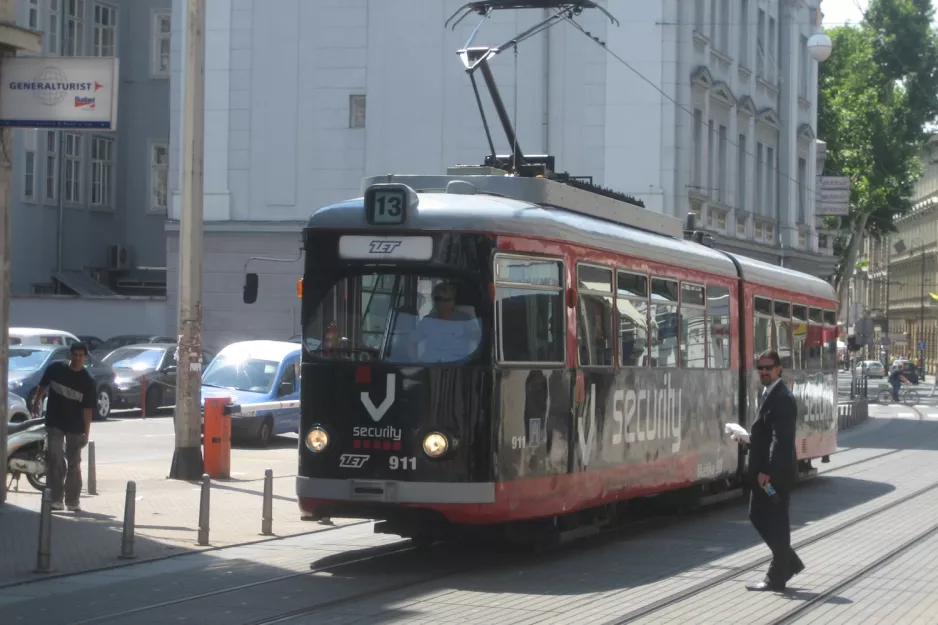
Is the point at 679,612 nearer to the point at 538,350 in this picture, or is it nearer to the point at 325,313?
the point at 538,350

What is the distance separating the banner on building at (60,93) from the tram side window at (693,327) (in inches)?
239

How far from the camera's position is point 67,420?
15219 mm

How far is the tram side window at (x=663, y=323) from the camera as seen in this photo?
1517 cm

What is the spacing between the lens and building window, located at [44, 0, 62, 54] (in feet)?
158

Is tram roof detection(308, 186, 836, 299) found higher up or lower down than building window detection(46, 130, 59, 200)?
lower down

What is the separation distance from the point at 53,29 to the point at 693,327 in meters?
36.6

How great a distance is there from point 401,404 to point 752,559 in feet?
11.6

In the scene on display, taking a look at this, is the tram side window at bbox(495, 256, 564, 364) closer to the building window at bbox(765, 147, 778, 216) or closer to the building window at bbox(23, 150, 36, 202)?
the building window at bbox(765, 147, 778, 216)

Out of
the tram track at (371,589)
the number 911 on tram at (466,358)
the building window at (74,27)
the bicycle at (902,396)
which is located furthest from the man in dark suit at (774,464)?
the bicycle at (902,396)

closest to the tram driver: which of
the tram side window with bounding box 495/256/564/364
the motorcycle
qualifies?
the tram side window with bounding box 495/256/564/364

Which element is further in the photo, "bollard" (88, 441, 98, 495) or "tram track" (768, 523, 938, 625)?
"bollard" (88, 441, 98, 495)

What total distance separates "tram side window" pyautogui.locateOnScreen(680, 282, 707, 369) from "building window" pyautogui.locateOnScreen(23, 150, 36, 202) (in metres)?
34.4

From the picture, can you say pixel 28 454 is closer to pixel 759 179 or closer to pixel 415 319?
pixel 415 319

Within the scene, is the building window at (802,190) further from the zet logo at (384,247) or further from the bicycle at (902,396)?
the zet logo at (384,247)
